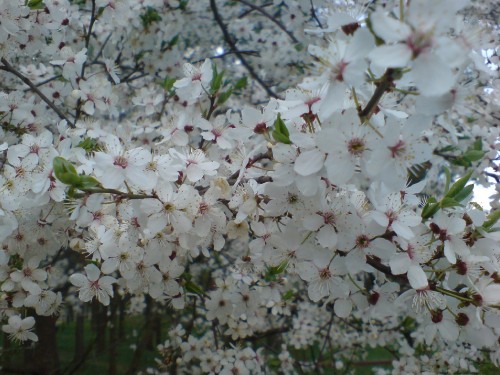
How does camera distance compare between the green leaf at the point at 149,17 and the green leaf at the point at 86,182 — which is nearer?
the green leaf at the point at 86,182

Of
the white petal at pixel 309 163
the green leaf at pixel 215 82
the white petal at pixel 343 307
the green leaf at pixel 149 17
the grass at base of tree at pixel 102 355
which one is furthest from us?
the grass at base of tree at pixel 102 355

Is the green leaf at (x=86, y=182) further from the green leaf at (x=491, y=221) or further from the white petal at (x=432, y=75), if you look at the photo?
the green leaf at (x=491, y=221)

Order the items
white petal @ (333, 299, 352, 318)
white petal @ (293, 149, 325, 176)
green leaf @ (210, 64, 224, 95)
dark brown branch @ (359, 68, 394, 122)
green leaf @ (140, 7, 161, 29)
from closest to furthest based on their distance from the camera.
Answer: dark brown branch @ (359, 68, 394, 122) → white petal @ (293, 149, 325, 176) → white petal @ (333, 299, 352, 318) → green leaf @ (210, 64, 224, 95) → green leaf @ (140, 7, 161, 29)

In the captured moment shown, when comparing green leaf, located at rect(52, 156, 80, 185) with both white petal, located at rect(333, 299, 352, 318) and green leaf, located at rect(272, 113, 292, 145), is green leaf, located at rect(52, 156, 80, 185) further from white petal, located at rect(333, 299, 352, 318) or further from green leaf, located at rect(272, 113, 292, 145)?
white petal, located at rect(333, 299, 352, 318)

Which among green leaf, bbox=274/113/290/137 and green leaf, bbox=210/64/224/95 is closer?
green leaf, bbox=274/113/290/137

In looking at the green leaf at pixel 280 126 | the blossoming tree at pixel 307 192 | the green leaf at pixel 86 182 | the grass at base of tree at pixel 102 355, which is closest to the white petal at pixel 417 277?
the blossoming tree at pixel 307 192

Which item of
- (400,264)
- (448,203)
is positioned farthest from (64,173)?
(448,203)

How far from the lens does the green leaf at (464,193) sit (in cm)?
157

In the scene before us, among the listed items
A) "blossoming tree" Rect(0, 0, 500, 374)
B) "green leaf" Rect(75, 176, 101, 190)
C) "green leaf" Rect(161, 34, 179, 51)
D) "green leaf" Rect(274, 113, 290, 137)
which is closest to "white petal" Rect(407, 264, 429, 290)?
"blossoming tree" Rect(0, 0, 500, 374)

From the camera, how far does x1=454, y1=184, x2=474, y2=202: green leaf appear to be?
5.15ft

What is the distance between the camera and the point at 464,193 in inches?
61.8

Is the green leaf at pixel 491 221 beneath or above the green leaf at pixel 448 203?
beneath

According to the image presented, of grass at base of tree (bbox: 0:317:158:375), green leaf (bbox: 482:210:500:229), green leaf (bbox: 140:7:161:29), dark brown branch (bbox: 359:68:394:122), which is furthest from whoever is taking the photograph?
→ grass at base of tree (bbox: 0:317:158:375)

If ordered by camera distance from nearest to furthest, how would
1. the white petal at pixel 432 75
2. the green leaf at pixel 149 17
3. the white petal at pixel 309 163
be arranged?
the white petal at pixel 432 75 < the white petal at pixel 309 163 < the green leaf at pixel 149 17
